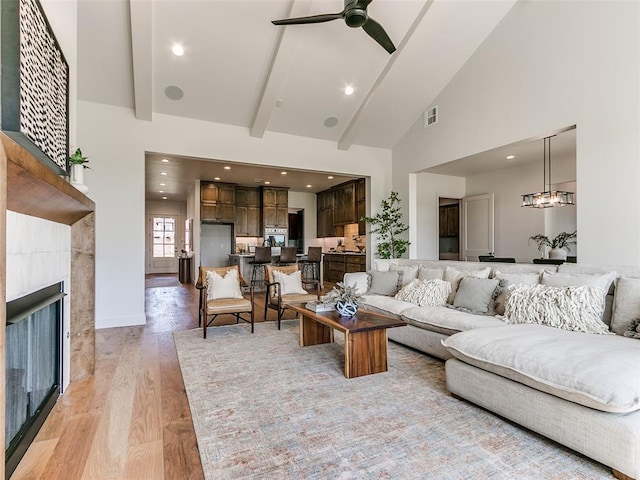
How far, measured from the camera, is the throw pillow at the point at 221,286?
14.8 ft

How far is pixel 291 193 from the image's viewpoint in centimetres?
1102

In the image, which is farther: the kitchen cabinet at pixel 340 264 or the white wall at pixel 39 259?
the kitchen cabinet at pixel 340 264

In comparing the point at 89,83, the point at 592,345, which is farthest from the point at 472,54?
the point at 89,83

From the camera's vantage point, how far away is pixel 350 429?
2.12 m

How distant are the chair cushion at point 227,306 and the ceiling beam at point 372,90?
12.0ft

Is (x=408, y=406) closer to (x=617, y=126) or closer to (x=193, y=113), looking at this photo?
(x=617, y=126)

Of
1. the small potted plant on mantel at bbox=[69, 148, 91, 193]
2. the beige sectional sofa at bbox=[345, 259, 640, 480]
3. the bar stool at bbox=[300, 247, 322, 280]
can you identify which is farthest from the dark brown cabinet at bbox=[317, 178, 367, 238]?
the small potted plant on mantel at bbox=[69, 148, 91, 193]

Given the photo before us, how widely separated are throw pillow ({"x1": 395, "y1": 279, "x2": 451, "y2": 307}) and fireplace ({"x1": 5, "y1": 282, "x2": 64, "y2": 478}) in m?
3.39

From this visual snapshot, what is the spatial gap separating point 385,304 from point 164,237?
11566mm

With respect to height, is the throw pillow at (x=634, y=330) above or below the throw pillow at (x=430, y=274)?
below

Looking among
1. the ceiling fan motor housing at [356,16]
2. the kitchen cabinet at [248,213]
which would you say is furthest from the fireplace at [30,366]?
the kitchen cabinet at [248,213]

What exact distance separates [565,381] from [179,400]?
250 cm

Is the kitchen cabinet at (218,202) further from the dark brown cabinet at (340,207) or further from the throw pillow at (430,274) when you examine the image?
the throw pillow at (430,274)

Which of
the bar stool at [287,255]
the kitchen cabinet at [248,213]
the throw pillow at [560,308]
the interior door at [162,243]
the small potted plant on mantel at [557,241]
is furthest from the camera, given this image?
the interior door at [162,243]
